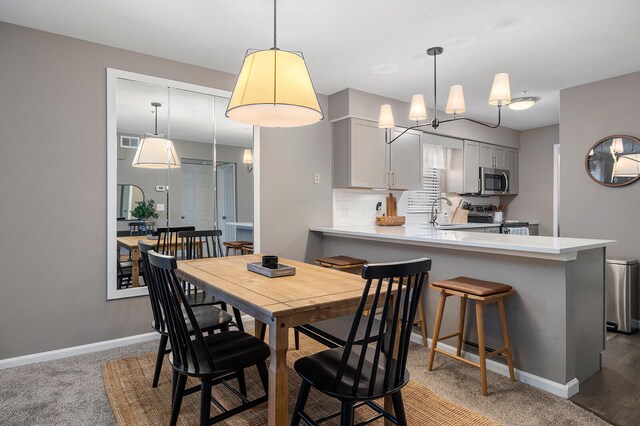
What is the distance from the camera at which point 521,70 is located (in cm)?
361

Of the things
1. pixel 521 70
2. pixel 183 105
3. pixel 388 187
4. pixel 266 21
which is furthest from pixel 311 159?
pixel 521 70

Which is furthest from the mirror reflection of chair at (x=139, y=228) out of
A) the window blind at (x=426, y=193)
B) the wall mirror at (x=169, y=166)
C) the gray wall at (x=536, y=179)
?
the gray wall at (x=536, y=179)

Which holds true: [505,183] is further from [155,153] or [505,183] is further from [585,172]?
[155,153]

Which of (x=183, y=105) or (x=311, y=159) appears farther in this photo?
(x=311, y=159)

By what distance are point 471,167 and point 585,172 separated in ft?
5.42

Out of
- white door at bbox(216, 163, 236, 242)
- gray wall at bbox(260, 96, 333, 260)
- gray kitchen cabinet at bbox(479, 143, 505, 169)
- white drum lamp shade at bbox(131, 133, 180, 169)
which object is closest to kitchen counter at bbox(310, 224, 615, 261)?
gray wall at bbox(260, 96, 333, 260)

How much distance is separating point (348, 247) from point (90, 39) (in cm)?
288

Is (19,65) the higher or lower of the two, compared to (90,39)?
lower

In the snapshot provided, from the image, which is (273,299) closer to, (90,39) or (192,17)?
(192,17)

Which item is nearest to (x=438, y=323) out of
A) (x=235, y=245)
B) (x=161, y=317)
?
(x=161, y=317)

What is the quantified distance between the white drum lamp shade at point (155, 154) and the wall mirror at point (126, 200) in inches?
8.0

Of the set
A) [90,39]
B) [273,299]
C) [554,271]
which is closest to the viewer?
[273,299]

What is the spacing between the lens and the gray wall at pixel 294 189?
392cm

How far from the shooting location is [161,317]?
207 centimetres
